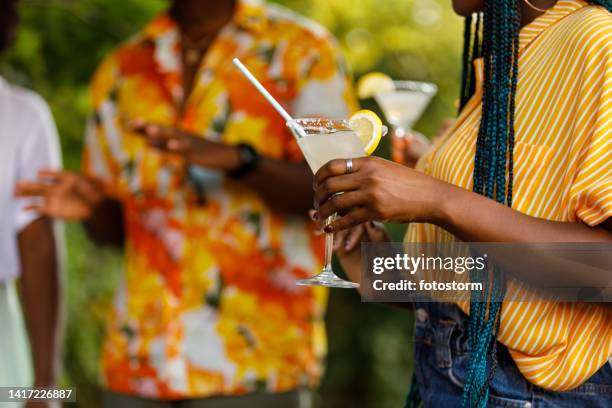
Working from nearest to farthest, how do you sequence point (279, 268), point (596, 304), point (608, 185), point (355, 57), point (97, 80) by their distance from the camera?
point (608, 185) → point (596, 304) → point (279, 268) → point (97, 80) → point (355, 57)

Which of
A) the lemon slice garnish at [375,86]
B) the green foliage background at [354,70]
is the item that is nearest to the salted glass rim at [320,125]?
the lemon slice garnish at [375,86]

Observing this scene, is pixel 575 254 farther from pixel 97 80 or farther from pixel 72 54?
pixel 72 54

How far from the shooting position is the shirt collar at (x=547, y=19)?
77.5 inches

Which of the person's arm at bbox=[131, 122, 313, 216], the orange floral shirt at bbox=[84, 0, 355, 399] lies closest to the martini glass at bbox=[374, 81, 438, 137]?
the orange floral shirt at bbox=[84, 0, 355, 399]

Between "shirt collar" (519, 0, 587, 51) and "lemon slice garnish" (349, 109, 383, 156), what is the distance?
0.33m

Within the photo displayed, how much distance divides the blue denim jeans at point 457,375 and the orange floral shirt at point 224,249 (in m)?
1.24

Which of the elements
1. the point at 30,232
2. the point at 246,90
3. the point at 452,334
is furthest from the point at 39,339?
the point at 452,334

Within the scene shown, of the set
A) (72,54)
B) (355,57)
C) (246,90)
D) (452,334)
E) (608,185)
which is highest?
(355,57)

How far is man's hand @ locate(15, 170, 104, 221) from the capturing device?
340 centimetres

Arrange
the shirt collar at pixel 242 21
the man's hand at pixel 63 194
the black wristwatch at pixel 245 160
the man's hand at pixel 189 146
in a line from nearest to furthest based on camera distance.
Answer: the man's hand at pixel 189 146 → the black wristwatch at pixel 245 160 → the man's hand at pixel 63 194 → the shirt collar at pixel 242 21

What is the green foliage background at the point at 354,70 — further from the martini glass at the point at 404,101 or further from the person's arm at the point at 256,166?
the person's arm at the point at 256,166

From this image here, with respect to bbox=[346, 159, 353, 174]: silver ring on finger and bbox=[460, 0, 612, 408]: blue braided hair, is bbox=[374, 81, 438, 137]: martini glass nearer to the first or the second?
bbox=[460, 0, 612, 408]: blue braided hair

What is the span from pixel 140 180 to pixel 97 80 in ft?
1.71

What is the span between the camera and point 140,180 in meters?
3.44
